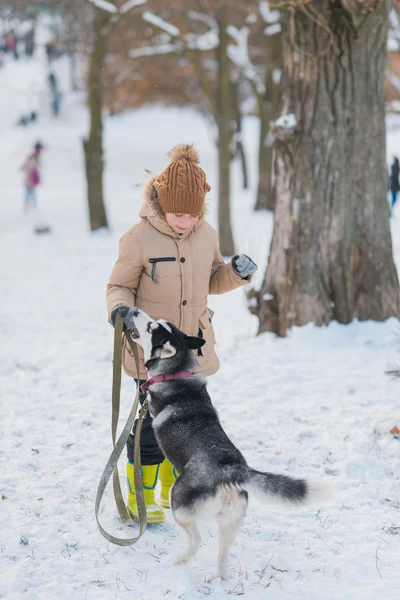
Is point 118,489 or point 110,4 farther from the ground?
point 110,4

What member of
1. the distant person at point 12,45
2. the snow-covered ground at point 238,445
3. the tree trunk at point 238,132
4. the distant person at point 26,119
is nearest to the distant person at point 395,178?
the snow-covered ground at point 238,445

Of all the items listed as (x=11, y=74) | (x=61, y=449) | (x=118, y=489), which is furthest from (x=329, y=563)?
(x=11, y=74)

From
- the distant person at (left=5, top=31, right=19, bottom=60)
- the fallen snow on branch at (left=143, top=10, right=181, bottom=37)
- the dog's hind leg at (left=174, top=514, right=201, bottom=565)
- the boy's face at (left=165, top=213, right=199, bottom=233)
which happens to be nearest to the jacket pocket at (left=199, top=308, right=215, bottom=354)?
the boy's face at (left=165, top=213, right=199, bottom=233)

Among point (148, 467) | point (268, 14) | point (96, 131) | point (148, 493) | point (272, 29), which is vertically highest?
point (268, 14)

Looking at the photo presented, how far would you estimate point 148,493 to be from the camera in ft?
12.6

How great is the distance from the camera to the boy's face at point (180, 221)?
358cm

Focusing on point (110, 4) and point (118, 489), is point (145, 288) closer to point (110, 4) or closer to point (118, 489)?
point (118, 489)

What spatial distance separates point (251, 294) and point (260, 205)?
11.3 meters

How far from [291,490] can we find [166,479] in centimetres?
132

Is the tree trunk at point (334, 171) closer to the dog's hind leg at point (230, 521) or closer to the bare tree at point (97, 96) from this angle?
the dog's hind leg at point (230, 521)

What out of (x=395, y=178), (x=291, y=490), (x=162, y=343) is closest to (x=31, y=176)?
(x=395, y=178)

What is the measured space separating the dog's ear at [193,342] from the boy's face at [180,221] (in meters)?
0.64

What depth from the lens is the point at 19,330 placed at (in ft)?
28.6

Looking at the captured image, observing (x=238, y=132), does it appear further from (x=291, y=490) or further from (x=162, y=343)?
(x=291, y=490)
